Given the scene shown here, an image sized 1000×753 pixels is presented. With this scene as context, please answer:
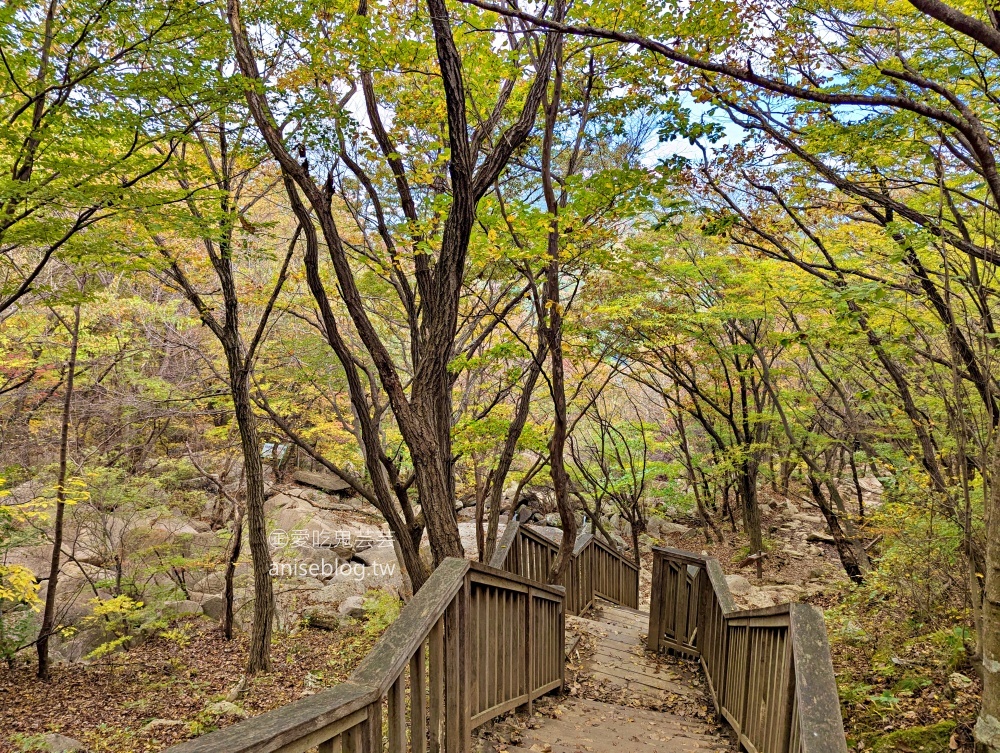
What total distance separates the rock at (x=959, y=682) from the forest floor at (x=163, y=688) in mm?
6583

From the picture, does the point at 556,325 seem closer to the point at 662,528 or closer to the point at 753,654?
the point at 753,654

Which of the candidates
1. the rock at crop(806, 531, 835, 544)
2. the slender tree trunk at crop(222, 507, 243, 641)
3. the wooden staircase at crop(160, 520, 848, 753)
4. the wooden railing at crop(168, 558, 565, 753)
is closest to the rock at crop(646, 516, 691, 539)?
the rock at crop(806, 531, 835, 544)

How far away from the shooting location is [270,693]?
276 inches

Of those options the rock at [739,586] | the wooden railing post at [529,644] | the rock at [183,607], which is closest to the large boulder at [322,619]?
the rock at [183,607]

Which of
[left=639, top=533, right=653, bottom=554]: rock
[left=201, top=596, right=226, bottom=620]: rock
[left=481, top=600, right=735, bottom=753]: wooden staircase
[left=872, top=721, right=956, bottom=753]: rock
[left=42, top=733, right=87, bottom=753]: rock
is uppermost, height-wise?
[left=872, top=721, right=956, bottom=753]: rock

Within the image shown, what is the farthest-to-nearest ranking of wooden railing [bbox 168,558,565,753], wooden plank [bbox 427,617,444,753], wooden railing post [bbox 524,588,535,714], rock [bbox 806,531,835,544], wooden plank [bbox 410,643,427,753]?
rock [bbox 806,531,835,544] < wooden railing post [bbox 524,588,535,714] < wooden plank [bbox 427,617,444,753] < wooden plank [bbox 410,643,427,753] < wooden railing [bbox 168,558,565,753]

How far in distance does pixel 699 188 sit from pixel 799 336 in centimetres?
244

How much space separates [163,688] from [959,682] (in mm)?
8446

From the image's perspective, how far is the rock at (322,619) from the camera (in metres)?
10.1

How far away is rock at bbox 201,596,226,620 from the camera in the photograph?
33.8ft

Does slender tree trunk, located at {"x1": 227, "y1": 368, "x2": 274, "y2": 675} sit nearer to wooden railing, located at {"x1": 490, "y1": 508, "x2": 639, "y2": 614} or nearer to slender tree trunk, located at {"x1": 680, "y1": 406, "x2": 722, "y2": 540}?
wooden railing, located at {"x1": 490, "y1": 508, "x2": 639, "y2": 614}

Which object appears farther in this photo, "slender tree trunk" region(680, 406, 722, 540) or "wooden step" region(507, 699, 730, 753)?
"slender tree trunk" region(680, 406, 722, 540)

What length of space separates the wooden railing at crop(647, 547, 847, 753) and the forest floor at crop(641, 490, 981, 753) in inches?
40.6

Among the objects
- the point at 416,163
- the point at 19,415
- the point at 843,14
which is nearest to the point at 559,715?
the point at 416,163
